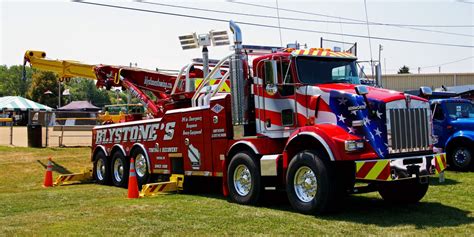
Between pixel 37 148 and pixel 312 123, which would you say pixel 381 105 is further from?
pixel 37 148

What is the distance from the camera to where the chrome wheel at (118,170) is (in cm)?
1517

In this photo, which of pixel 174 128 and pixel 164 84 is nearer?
pixel 174 128

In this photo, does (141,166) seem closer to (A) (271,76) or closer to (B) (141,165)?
(B) (141,165)

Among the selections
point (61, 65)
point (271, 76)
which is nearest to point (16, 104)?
point (61, 65)

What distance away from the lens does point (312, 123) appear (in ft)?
30.9

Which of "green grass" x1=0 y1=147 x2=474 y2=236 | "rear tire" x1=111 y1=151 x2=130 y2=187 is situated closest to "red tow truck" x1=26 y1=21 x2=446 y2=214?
"green grass" x1=0 y1=147 x2=474 y2=236

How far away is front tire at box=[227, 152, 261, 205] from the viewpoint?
32.8 feet

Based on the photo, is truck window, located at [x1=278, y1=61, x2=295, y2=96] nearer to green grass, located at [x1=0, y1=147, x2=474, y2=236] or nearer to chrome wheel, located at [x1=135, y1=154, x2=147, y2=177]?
green grass, located at [x1=0, y1=147, x2=474, y2=236]

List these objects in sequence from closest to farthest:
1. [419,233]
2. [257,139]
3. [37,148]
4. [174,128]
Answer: [419,233], [257,139], [174,128], [37,148]

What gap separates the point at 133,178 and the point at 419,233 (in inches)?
260

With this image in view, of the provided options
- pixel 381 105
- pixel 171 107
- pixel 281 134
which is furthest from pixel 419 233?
pixel 171 107

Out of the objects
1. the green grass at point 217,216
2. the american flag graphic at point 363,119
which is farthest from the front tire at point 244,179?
the american flag graphic at point 363,119

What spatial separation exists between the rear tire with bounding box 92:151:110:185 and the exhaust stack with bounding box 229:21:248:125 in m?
6.71

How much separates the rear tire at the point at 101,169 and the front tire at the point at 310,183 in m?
8.10
